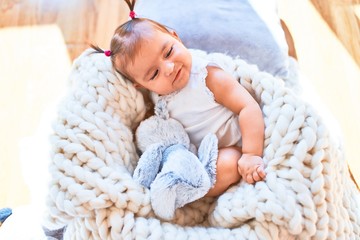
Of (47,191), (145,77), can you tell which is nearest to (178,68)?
(145,77)

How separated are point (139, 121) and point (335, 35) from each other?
2.92ft

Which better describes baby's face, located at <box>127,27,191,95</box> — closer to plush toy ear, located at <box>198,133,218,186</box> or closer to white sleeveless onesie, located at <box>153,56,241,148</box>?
white sleeveless onesie, located at <box>153,56,241,148</box>

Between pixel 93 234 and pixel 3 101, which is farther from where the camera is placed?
pixel 3 101

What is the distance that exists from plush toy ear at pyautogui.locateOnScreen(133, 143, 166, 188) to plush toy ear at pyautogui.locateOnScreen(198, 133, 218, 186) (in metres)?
0.08

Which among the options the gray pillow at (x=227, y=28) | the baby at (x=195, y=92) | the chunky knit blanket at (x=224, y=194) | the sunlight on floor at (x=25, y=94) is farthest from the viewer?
the sunlight on floor at (x=25, y=94)

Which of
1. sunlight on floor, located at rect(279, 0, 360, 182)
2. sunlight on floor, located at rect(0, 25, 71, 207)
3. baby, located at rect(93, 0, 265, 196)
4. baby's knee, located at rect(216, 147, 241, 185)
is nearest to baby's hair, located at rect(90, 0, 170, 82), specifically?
baby, located at rect(93, 0, 265, 196)

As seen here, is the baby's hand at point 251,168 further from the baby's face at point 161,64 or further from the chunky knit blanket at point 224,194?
the baby's face at point 161,64

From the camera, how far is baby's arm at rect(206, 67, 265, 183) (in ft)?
2.95

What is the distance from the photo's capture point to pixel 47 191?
0.90 m

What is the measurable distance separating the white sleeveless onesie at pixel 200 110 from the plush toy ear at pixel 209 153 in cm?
4

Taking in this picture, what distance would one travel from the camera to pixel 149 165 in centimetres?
93

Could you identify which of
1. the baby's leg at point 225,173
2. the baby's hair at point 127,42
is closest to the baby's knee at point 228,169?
the baby's leg at point 225,173

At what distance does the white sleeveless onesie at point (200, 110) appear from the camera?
39.6 inches

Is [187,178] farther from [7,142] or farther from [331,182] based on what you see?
[7,142]
